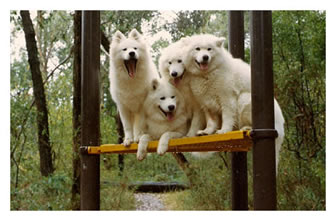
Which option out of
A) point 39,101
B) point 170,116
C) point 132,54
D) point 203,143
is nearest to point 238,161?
point 170,116

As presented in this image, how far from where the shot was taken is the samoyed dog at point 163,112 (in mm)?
3102

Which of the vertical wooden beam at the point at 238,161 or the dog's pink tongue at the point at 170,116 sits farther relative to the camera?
the vertical wooden beam at the point at 238,161

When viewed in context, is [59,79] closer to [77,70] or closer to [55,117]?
[55,117]

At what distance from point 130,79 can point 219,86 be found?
88 centimetres

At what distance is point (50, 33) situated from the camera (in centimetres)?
1036

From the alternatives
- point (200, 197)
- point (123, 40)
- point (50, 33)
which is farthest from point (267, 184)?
point (50, 33)

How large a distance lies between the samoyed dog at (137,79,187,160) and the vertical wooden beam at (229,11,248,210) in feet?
2.78

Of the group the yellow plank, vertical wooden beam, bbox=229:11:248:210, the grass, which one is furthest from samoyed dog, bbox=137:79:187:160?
the grass

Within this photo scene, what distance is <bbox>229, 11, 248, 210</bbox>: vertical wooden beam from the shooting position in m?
3.70

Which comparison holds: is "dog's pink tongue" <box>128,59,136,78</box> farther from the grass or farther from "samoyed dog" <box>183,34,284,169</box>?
the grass

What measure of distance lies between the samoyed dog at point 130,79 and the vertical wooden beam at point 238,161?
98cm

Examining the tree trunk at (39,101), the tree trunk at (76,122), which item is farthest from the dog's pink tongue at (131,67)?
the tree trunk at (39,101)

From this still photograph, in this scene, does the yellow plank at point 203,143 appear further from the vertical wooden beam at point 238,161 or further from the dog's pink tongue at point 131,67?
the vertical wooden beam at point 238,161

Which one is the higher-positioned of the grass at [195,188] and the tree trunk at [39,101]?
the tree trunk at [39,101]
